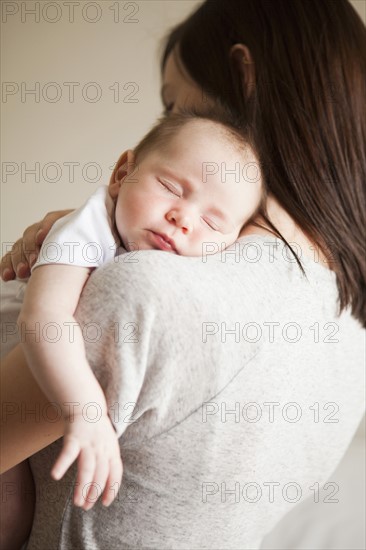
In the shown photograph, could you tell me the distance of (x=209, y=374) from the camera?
698mm

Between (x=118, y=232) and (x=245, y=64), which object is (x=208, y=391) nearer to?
(x=118, y=232)

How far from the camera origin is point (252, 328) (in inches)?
28.7

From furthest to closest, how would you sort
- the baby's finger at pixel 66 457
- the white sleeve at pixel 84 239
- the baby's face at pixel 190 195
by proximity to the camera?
the baby's face at pixel 190 195 → the white sleeve at pixel 84 239 → the baby's finger at pixel 66 457

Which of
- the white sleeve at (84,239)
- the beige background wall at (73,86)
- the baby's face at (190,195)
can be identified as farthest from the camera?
the beige background wall at (73,86)

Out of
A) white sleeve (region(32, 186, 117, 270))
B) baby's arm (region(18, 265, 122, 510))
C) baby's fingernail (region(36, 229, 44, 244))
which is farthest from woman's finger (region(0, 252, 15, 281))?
baby's arm (region(18, 265, 122, 510))

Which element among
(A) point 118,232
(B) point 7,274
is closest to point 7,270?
(B) point 7,274

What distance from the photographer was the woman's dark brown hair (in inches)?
37.5

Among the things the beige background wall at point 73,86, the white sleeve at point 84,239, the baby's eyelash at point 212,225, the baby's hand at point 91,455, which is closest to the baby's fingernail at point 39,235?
the white sleeve at point 84,239

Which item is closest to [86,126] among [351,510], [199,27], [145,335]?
[199,27]

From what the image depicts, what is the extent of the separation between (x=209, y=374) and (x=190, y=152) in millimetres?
327

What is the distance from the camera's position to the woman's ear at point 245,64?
1.10m

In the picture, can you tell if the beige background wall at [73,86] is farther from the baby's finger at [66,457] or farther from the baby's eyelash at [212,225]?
the baby's finger at [66,457]

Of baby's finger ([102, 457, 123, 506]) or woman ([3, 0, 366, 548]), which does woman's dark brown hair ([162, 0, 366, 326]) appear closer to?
woman ([3, 0, 366, 548])

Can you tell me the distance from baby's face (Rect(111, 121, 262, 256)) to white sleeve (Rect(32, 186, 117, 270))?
0.11ft
